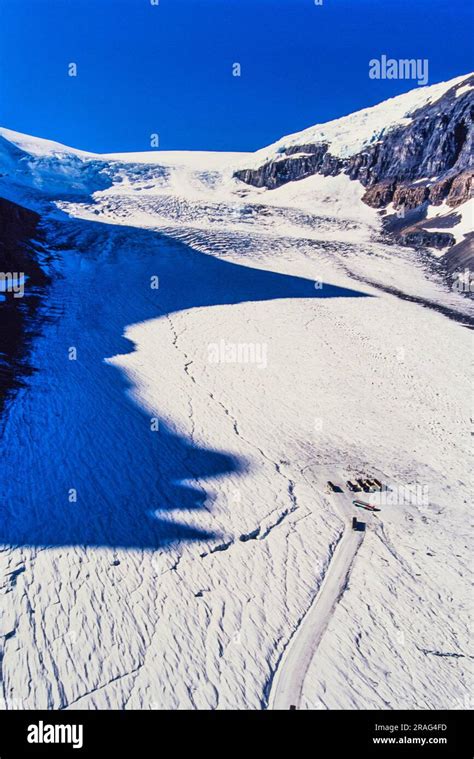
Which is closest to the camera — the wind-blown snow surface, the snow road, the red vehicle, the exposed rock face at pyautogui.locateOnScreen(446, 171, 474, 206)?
the snow road

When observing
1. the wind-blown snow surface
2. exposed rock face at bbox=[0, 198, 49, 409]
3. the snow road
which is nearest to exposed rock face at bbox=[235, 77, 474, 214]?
the wind-blown snow surface

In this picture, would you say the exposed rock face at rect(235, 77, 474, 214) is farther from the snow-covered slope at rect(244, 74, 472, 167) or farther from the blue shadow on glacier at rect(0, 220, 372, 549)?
the blue shadow on glacier at rect(0, 220, 372, 549)

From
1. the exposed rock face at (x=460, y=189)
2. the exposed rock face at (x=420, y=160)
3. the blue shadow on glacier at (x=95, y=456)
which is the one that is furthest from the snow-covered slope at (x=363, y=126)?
the blue shadow on glacier at (x=95, y=456)

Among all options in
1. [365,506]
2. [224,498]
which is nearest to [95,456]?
[224,498]

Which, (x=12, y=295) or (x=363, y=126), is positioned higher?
(x=363, y=126)

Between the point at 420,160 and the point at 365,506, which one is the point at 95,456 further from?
the point at 420,160

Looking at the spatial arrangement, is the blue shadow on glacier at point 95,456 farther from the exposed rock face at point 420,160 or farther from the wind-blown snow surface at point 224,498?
the exposed rock face at point 420,160
